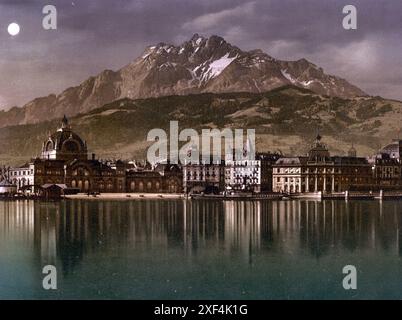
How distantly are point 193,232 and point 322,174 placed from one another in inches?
1017

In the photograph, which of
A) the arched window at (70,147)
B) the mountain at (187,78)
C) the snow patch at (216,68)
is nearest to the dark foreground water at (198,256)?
the mountain at (187,78)

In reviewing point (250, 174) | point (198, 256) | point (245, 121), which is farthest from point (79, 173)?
point (198, 256)

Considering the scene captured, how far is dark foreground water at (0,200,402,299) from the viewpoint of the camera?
13062 mm

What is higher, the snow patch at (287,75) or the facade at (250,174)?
the snow patch at (287,75)

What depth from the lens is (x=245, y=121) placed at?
45688 millimetres

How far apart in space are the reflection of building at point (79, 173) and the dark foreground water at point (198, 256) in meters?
15.6

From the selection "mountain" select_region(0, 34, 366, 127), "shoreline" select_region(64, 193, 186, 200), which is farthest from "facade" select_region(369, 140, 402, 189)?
"shoreline" select_region(64, 193, 186, 200)

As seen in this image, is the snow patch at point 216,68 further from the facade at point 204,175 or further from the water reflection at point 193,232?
the facade at point 204,175

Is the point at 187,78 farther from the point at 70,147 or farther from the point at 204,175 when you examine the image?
the point at 70,147

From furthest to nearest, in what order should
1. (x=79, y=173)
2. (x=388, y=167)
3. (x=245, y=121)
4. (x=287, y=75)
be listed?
1. (x=245, y=121)
2. (x=388, y=167)
3. (x=79, y=173)
4. (x=287, y=75)

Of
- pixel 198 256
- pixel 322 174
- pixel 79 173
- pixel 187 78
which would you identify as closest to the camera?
pixel 198 256

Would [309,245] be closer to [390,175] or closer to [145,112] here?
[145,112]

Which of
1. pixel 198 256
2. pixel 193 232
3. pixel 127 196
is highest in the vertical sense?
pixel 127 196

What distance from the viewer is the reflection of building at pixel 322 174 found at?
145ft
